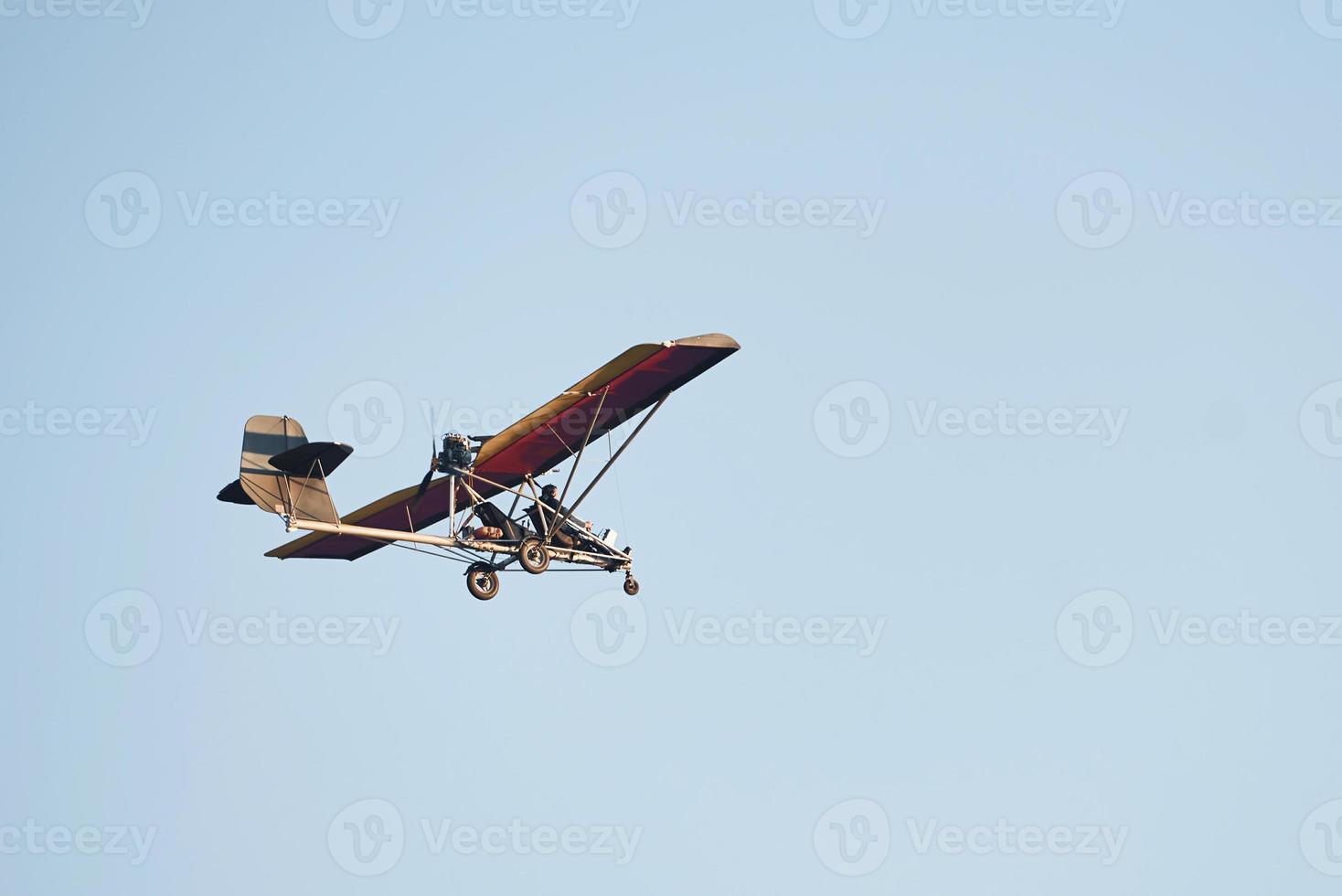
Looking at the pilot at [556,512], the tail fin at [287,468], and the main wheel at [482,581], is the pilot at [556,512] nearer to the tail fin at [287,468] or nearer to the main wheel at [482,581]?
the main wheel at [482,581]

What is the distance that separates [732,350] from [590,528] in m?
5.03

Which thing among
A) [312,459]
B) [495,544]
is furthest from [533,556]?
[312,459]

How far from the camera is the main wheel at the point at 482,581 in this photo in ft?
132

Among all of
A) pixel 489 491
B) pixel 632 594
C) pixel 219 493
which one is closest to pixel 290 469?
pixel 219 493

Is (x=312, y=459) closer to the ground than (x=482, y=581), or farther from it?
farther from it

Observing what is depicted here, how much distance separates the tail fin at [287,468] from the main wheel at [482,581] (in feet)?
10.8

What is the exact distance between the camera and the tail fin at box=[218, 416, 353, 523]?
122 ft

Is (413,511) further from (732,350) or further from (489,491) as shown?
(732,350)

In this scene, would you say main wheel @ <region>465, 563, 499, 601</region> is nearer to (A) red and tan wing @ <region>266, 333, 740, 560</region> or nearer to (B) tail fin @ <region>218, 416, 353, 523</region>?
(A) red and tan wing @ <region>266, 333, 740, 560</region>

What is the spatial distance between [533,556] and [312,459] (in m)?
5.52

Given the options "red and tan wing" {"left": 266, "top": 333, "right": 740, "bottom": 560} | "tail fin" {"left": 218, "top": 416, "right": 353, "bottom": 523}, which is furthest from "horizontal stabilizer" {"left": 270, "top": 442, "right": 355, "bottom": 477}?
"red and tan wing" {"left": 266, "top": 333, "right": 740, "bottom": 560}

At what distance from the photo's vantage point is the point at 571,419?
133 feet

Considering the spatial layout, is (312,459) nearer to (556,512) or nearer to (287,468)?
(287,468)

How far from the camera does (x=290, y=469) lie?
123 ft
